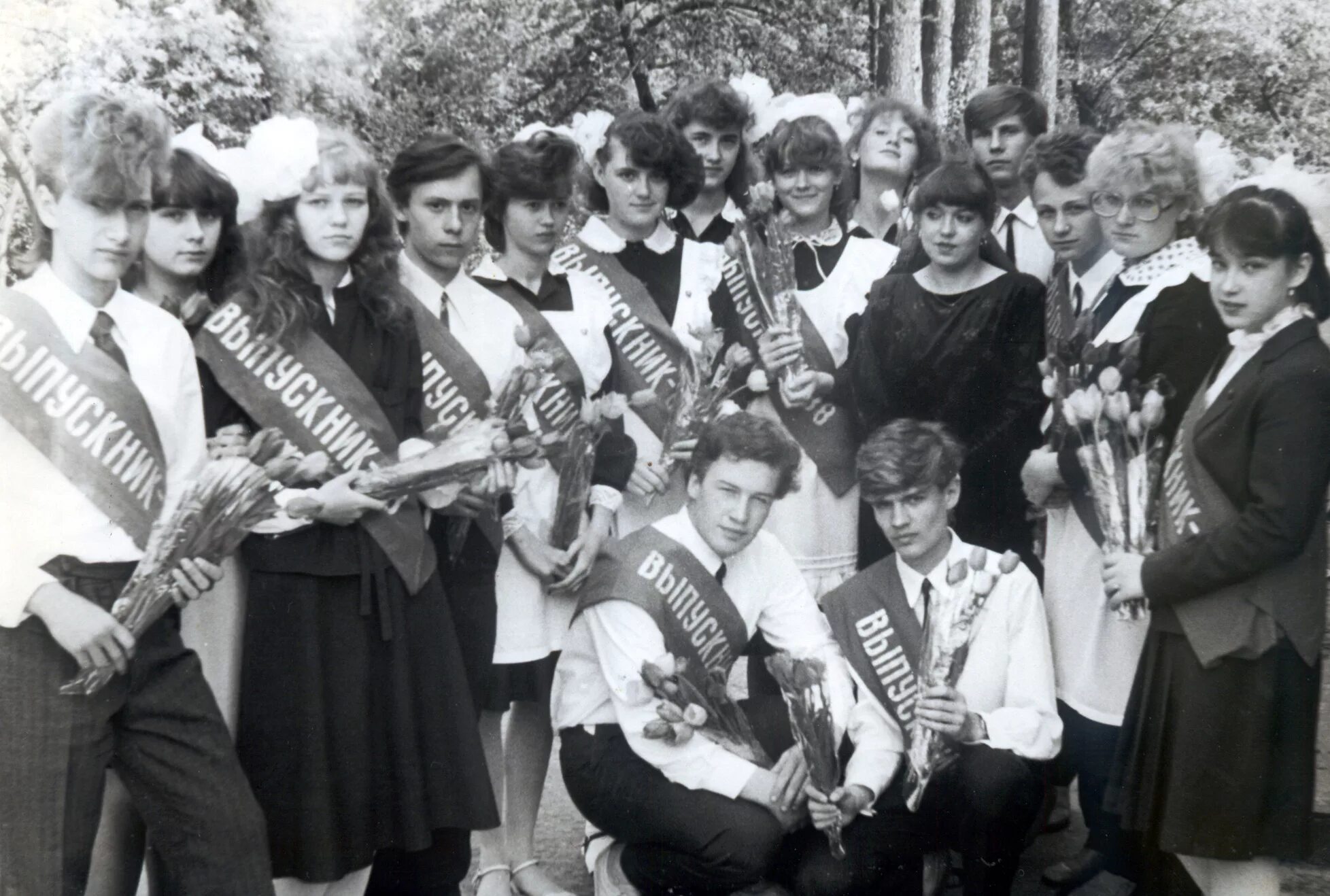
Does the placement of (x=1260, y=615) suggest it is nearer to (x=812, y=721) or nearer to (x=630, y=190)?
(x=812, y=721)

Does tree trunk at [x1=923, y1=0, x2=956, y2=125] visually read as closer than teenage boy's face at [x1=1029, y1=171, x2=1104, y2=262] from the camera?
No

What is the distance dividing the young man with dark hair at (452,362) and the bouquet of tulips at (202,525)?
1.65 ft

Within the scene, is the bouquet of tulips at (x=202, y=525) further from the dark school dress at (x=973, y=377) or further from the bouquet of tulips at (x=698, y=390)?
the dark school dress at (x=973, y=377)

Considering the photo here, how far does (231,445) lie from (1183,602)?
2.40 m

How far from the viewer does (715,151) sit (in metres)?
4.46

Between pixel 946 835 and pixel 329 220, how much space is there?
2256 mm

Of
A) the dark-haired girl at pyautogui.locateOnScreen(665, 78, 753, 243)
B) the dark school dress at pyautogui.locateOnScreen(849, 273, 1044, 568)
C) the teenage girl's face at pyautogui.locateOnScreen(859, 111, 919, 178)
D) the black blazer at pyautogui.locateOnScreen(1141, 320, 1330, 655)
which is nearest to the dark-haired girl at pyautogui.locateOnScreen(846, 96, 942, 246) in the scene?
the teenage girl's face at pyautogui.locateOnScreen(859, 111, 919, 178)

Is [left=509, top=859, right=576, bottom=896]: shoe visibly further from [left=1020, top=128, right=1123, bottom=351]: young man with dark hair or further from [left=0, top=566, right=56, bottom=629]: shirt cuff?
[left=1020, top=128, right=1123, bottom=351]: young man with dark hair

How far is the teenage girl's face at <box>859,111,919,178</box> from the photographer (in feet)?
14.7

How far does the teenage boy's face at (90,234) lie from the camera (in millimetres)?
3412

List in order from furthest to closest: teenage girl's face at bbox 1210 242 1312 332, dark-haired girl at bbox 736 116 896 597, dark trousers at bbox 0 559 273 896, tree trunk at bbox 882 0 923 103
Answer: tree trunk at bbox 882 0 923 103 → dark-haired girl at bbox 736 116 896 597 → teenage girl's face at bbox 1210 242 1312 332 → dark trousers at bbox 0 559 273 896

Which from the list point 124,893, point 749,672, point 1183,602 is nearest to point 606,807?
point 749,672

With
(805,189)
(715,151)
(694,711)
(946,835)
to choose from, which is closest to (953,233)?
(805,189)

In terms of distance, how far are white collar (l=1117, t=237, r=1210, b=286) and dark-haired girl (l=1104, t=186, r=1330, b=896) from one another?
0.31ft
